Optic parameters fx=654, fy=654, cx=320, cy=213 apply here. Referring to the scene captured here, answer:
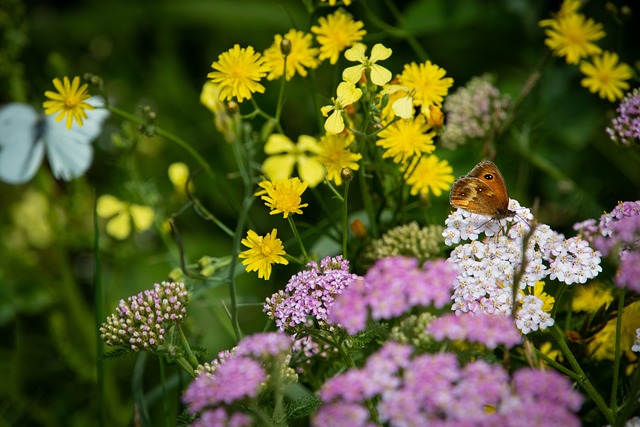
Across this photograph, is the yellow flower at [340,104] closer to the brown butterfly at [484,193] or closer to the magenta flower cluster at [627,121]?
the brown butterfly at [484,193]

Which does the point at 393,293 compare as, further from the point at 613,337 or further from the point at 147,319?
the point at 613,337

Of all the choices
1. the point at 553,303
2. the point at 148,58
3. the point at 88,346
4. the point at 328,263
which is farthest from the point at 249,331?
the point at 148,58

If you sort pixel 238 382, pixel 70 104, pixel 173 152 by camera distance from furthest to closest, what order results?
pixel 173 152, pixel 70 104, pixel 238 382

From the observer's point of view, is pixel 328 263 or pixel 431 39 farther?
pixel 431 39

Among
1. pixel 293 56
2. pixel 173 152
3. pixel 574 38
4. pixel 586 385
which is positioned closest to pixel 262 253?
pixel 293 56

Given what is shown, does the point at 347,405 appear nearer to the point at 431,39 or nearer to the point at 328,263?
the point at 328,263

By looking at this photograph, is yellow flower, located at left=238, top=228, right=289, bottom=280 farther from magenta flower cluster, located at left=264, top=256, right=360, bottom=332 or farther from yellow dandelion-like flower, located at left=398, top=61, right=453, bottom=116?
yellow dandelion-like flower, located at left=398, top=61, right=453, bottom=116
